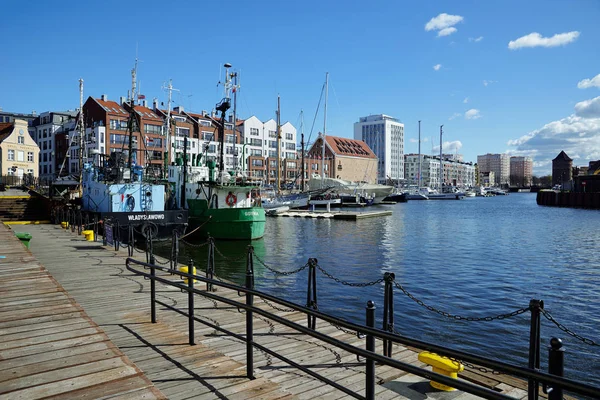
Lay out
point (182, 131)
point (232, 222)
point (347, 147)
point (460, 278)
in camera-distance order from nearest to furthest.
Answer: point (460, 278) < point (232, 222) < point (182, 131) < point (347, 147)

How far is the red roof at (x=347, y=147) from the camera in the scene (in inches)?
5192

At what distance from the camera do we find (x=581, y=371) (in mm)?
9828

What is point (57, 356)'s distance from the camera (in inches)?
183

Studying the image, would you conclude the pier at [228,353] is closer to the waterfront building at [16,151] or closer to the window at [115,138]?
the waterfront building at [16,151]

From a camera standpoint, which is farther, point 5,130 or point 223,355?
point 5,130

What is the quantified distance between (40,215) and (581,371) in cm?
3708

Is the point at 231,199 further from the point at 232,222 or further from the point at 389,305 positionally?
the point at 389,305

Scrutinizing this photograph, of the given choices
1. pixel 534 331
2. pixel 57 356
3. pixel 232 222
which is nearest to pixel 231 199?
pixel 232 222

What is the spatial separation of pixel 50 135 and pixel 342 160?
79018 millimetres

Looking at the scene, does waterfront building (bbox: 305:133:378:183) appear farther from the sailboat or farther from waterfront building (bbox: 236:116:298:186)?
the sailboat

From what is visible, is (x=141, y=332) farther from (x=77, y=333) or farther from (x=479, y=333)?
(x=479, y=333)

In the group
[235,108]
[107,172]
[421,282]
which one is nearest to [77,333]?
[421,282]

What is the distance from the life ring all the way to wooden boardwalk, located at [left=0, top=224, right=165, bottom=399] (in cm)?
2455

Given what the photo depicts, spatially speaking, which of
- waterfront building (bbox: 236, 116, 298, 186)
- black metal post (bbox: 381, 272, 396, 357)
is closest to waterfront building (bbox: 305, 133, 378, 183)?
waterfront building (bbox: 236, 116, 298, 186)
